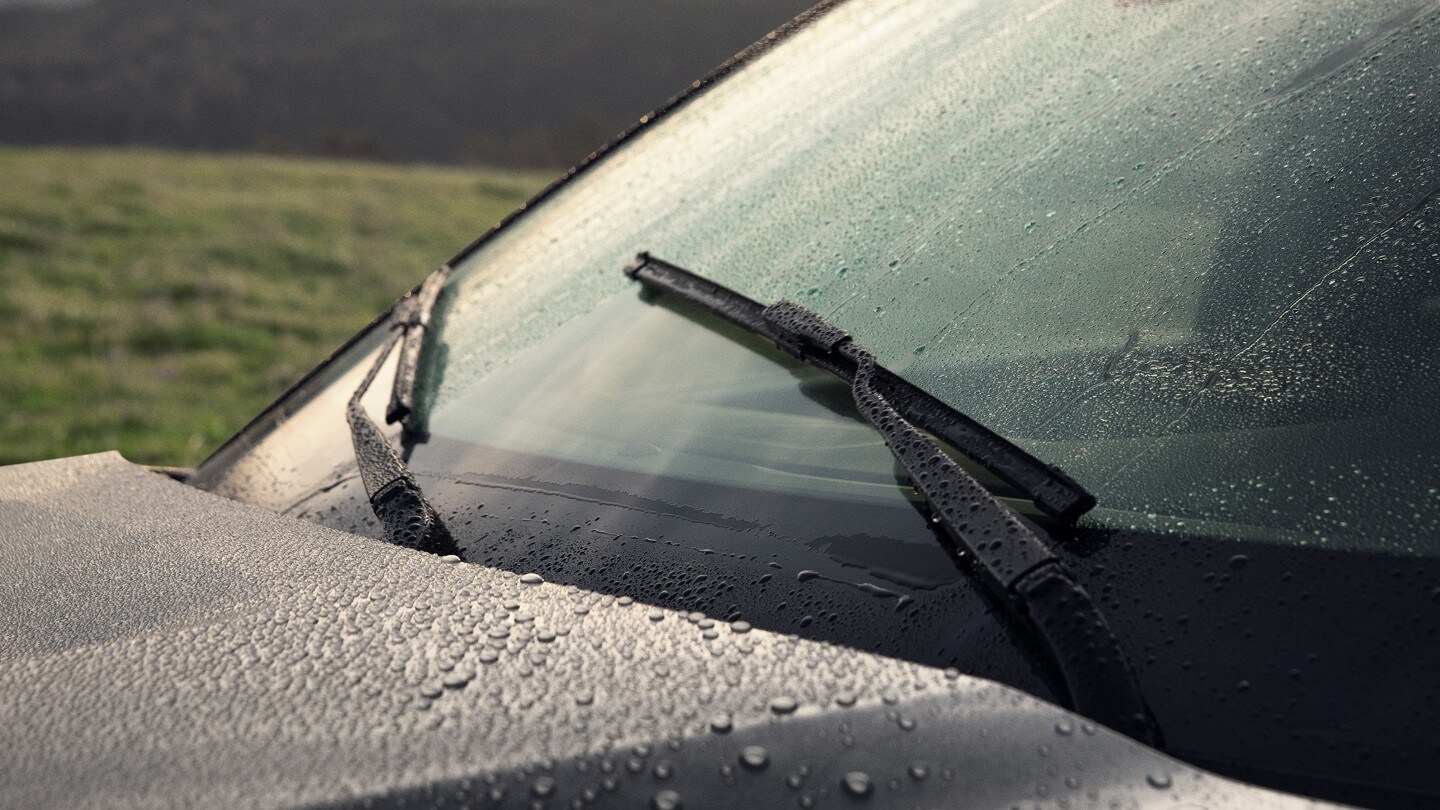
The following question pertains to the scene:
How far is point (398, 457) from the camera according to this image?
4.58 feet

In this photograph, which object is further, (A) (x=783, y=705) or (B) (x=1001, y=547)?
(B) (x=1001, y=547)

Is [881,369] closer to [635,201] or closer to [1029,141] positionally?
[1029,141]

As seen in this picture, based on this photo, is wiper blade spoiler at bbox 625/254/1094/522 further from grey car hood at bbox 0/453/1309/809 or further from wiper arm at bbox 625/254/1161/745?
grey car hood at bbox 0/453/1309/809

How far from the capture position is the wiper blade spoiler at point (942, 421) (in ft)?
3.34

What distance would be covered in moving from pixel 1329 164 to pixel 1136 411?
329 mm

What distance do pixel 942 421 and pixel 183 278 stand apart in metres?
9.82

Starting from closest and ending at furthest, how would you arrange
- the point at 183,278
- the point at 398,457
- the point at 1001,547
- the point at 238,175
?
the point at 1001,547, the point at 398,457, the point at 183,278, the point at 238,175

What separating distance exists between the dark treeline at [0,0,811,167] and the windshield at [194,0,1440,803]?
2657 cm

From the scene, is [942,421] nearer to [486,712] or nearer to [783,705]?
[783,705]

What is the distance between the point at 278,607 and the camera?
1.00 m

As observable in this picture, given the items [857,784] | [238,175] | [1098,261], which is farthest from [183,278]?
[857,784]

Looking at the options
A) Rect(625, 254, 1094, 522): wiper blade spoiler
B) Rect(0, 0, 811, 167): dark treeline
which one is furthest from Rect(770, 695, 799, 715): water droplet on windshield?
Rect(0, 0, 811, 167): dark treeline

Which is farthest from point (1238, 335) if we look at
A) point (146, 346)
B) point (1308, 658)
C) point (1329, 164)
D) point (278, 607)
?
point (146, 346)

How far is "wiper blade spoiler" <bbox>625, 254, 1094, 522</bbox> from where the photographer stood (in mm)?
1020
